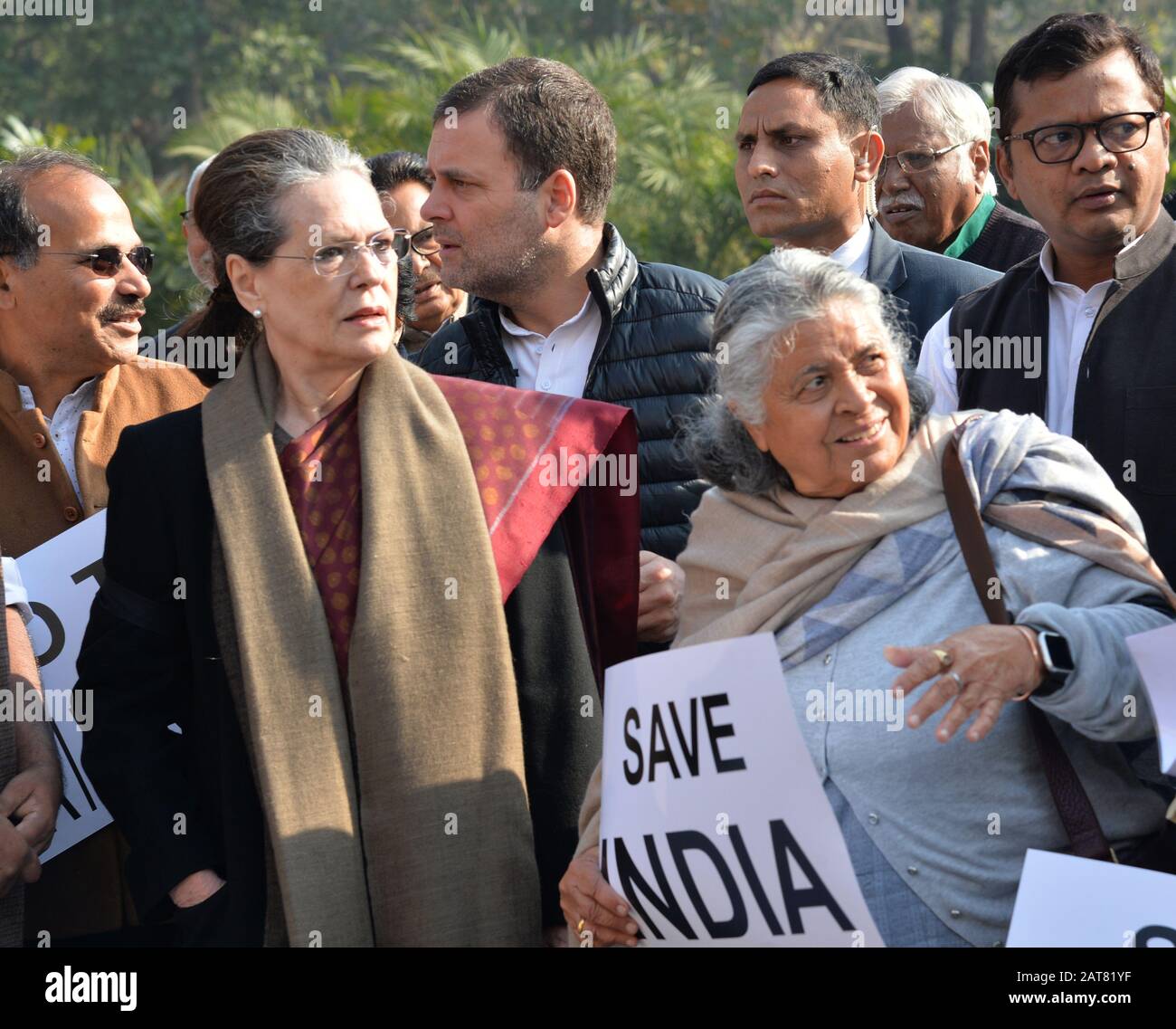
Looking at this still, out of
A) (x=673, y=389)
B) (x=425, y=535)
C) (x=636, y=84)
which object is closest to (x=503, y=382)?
(x=673, y=389)

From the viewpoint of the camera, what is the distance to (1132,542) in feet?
10.8

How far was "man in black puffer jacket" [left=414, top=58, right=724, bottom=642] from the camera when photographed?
4.52 metres

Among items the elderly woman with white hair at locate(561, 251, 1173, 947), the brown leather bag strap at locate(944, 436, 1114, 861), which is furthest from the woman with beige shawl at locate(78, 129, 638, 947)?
the brown leather bag strap at locate(944, 436, 1114, 861)

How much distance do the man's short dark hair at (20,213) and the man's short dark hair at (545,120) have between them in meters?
1.10

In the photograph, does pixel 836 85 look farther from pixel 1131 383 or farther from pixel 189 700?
pixel 189 700

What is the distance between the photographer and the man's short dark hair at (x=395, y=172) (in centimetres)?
650

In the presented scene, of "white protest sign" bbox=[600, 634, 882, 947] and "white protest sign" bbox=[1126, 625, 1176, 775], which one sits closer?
"white protest sign" bbox=[1126, 625, 1176, 775]

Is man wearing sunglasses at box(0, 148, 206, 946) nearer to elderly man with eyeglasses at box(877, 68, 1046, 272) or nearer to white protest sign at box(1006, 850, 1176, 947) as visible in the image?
white protest sign at box(1006, 850, 1176, 947)

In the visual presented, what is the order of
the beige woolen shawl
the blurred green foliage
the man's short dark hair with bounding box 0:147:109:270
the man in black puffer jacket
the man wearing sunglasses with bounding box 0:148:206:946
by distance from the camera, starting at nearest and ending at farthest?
the beige woolen shawl
the man wearing sunglasses with bounding box 0:148:206:946
the man in black puffer jacket
the man's short dark hair with bounding box 0:147:109:270
the blurred green foliage

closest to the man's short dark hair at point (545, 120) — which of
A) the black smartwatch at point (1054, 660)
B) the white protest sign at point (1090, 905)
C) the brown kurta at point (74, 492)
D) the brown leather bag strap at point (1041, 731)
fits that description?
the brown kurta at point (74, 492)

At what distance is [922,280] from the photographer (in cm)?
517

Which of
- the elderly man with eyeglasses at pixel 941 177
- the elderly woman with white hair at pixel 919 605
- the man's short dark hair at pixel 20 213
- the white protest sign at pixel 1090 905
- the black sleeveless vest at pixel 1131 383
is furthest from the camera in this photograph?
the elderly man with eyeglasses at pixel 941 177

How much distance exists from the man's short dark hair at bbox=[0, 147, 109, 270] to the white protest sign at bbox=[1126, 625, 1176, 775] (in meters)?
3.07

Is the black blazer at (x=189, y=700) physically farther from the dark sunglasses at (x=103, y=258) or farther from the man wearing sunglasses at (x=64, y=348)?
the dark sunglasses at (x=103, y=258)
